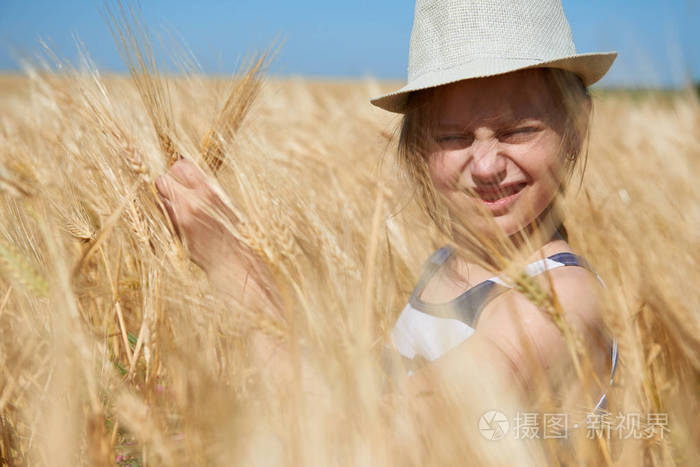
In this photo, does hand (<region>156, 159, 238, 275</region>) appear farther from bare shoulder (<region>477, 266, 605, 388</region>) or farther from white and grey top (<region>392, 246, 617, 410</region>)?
bare shoulder (<region>477, 266, 605, 388</region>)

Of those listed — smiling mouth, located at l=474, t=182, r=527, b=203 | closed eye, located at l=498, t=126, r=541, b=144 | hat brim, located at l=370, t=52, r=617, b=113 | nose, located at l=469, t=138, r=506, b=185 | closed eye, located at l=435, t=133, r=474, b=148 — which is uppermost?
hat brim, located at l=370, t=52, r=617, b=113

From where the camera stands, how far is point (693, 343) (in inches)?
26.0

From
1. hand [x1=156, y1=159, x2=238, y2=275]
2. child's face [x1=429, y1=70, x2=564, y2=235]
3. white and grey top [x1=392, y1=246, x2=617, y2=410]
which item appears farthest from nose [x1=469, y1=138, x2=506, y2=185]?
hand [x1=156, y1=159, x2=238, y2=275]

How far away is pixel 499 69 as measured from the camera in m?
0.80

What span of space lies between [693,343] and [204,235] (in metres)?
0.68

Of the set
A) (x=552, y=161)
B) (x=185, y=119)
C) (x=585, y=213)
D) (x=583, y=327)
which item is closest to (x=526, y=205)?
(x=552, y=161)

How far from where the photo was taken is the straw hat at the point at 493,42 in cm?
83

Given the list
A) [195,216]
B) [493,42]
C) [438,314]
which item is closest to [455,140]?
[493,42]

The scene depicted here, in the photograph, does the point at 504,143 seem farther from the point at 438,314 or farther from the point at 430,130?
the point at 438,314

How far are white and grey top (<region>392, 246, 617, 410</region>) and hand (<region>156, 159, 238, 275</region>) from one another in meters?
0.30

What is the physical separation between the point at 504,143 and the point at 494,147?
0.7 inches

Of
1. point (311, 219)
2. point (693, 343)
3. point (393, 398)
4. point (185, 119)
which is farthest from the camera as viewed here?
point (185, 119)

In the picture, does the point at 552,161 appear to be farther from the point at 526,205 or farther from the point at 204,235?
the point at 204,235

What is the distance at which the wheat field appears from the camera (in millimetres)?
470
